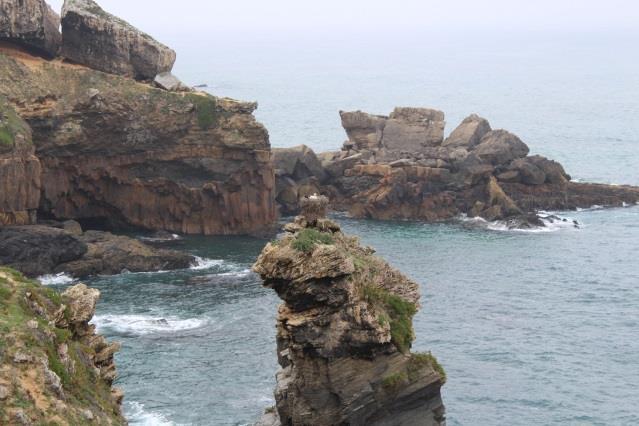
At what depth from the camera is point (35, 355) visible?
139 ft

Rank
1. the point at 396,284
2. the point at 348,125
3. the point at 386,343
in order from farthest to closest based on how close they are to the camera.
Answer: the point at 348,125 → the point at 396,284 → the point at 386,343

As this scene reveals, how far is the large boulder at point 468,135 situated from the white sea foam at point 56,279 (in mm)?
63976

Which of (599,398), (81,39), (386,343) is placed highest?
(81,39)

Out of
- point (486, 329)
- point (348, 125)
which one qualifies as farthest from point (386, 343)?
point (348, 125)

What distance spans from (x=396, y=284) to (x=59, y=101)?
209 feet

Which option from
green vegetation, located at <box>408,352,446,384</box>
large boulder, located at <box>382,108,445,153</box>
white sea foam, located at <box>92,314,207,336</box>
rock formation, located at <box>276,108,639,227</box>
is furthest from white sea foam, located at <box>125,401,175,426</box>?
large boulder, located at <box>382,108,445,153</box>

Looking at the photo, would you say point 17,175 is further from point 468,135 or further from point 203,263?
point 468,135

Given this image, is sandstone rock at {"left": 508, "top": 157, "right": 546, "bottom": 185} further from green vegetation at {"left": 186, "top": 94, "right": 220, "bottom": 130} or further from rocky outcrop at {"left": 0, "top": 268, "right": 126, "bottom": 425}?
rocky outcrop at {"left": 0, "top": 268, "right": 126, "bottom": 425}

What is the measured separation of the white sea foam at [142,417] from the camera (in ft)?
224

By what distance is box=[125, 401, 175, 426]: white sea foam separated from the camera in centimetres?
6831

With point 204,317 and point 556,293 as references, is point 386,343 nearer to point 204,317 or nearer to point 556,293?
point 204,317

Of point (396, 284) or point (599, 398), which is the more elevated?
point (396, 284)

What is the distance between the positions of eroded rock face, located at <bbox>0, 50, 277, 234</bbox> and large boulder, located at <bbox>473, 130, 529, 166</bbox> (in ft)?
103

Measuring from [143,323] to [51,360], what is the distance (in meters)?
46.4
